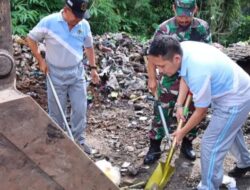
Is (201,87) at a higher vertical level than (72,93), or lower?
higher

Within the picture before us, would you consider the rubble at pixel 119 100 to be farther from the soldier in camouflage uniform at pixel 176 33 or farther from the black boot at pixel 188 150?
the soldier in camouflage uniform at pixel 176 33

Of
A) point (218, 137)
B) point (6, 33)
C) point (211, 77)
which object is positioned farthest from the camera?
point (218, 137)

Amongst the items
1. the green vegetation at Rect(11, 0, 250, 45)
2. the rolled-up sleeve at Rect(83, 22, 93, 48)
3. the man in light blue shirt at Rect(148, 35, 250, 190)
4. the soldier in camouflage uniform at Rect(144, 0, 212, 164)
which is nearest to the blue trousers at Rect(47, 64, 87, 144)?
the rolled-up sleeve at Rect(83, 22, 93, 48)

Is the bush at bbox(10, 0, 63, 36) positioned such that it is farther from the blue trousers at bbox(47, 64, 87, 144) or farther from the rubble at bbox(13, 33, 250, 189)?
the blue trousers at bbox(47, 64, 87, 144)

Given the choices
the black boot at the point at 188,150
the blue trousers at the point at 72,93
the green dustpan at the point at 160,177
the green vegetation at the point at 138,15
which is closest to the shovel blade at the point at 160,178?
the green dustpan at the point at 160,177

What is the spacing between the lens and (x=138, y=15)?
15094 mm

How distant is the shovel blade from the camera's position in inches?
170

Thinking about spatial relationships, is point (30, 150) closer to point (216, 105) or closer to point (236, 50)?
point (216, 105)

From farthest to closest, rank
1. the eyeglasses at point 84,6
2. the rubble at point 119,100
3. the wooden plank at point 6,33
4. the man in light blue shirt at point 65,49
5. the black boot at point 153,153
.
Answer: the rubble at point 119,100
the black boot at point 153,153
the man in light blue shirt at point 65,49
the eyeglasses at point 84,6
the wooden plank at point 6,33

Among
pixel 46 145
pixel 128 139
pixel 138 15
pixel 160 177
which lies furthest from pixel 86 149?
pixel 138 15

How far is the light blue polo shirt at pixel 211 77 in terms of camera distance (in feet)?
11.1

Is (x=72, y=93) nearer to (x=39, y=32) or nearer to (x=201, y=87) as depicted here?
(x=39, y=32)

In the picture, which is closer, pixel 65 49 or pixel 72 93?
pixel 65 49

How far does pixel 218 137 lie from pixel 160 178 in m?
0.85
